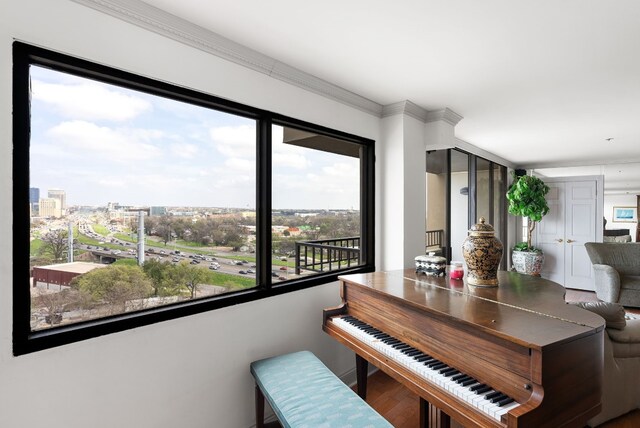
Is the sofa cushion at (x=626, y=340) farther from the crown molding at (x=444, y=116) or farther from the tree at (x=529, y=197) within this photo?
the tree at (x=529, y=197)

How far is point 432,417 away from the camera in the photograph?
221cm

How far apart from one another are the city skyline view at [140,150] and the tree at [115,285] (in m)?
0.34

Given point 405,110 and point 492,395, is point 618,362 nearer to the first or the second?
point 492,395

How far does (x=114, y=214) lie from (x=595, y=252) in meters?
6.31

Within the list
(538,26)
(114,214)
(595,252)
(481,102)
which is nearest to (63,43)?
(114,214)

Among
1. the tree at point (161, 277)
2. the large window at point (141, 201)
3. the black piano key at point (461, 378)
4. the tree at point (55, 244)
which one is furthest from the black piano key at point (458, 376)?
the tree at point (55, 244)

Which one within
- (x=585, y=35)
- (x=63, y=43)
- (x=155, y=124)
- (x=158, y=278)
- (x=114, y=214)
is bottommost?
(x=158, y=278)

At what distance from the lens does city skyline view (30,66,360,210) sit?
4.77ft

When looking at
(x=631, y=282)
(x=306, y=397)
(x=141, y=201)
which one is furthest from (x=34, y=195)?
(x=631, y=282)

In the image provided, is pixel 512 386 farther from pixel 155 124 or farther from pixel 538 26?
pixel 155 124

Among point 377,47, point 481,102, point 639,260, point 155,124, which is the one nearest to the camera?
point 155,124

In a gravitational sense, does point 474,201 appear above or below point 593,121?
below

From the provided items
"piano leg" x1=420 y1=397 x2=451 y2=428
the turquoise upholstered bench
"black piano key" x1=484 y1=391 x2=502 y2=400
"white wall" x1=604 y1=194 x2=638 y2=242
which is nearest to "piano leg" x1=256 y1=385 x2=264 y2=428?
→ the turquoise upholstered bench

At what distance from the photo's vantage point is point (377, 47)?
1.96m
